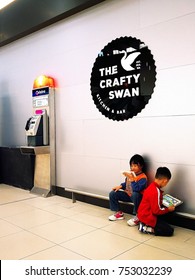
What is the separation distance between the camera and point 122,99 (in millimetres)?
3465

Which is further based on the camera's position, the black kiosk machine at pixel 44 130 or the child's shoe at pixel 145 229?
the black kiosk machine at pixel 44 130

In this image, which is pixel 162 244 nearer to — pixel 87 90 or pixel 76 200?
pixel 76 200

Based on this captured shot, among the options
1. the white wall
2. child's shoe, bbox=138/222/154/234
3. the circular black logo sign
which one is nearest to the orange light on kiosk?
the white wall

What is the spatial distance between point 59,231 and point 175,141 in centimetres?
156

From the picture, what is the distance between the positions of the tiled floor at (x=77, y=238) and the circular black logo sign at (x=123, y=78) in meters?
1.33

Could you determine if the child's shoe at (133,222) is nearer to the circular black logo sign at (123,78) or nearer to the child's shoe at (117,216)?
the child's shoe at (117,216)

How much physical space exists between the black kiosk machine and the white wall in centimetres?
11

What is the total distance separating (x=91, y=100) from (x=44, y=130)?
99 centimetres

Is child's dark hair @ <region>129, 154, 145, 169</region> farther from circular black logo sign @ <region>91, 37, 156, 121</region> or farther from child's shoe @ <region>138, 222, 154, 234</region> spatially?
child's shoe @ <region>138, 222, 154, 234</region>

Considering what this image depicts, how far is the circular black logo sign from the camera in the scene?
3244mm

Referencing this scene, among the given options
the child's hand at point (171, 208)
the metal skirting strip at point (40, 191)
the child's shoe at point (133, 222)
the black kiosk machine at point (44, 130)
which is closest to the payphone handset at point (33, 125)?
the black kiosk machine at point (44, 130)

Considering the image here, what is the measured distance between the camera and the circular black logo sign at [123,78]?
3.24m

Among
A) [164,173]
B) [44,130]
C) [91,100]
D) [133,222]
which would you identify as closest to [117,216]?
[133,222]
